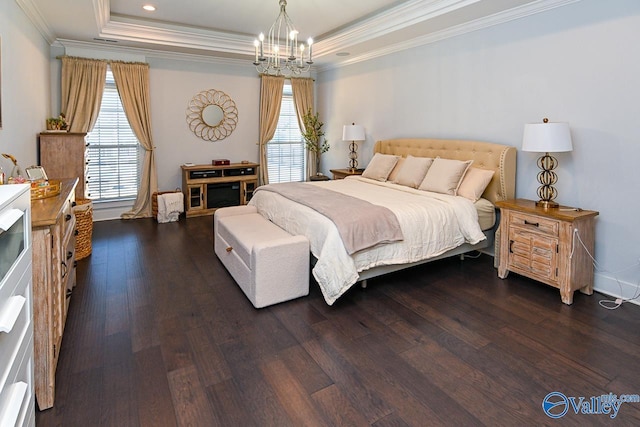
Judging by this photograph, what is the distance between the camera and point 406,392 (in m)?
2.07

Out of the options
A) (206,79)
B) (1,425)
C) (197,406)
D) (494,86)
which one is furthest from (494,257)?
(206,79)

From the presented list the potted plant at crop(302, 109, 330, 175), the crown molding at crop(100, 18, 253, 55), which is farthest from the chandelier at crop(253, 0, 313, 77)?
the potted plant at crop(302, 109, 330, 175)

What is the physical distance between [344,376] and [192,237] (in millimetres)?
3408

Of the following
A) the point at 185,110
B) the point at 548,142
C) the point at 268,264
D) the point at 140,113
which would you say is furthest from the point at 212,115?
the point at 548,142

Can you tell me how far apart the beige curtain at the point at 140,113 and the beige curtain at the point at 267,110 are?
1901mm

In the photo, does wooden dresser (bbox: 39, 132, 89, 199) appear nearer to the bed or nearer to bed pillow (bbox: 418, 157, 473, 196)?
the bed

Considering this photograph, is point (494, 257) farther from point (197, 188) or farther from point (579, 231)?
point (197, 188)

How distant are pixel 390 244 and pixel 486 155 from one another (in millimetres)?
1748

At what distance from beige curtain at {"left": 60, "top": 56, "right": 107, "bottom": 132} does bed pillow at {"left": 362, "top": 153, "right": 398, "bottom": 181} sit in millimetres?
4063

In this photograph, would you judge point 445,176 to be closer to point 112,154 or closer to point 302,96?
point 302,96

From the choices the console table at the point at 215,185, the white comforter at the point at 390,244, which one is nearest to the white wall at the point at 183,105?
the console table at the point at 215,185

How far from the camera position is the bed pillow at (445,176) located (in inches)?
164

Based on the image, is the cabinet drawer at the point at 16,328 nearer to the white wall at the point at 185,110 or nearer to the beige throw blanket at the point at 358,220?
the beige throw blanket at the point at 358,220

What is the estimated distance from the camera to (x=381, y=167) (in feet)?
17.2
